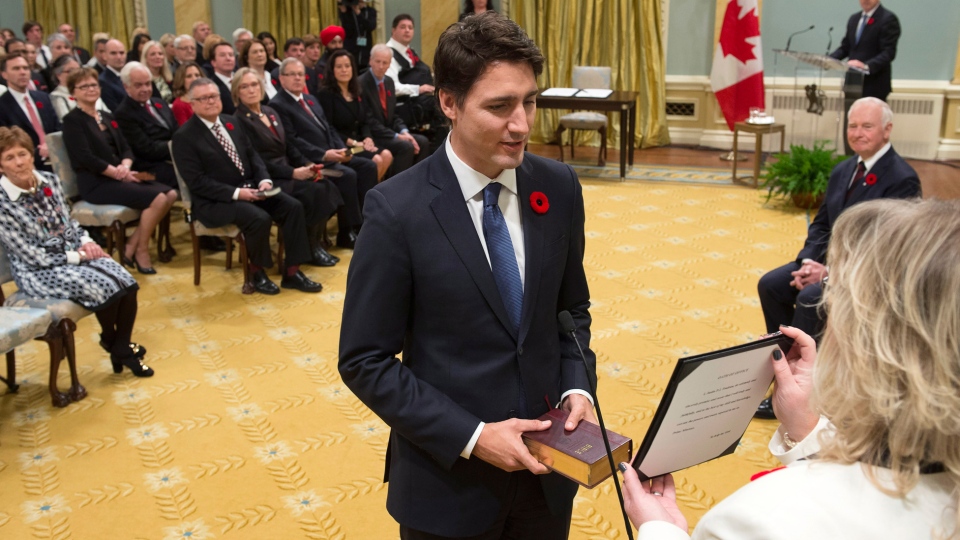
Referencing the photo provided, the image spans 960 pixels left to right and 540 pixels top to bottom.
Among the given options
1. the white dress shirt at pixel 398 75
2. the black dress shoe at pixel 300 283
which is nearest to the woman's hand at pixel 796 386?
the black dress shoe at pixel 300 283

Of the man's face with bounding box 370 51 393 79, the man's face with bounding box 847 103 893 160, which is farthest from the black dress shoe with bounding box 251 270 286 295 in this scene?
the man's face with bounding box 847 103 893 160

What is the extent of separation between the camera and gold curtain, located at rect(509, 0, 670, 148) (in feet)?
34.6

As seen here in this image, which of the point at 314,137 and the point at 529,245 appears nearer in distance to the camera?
the point at 529,245

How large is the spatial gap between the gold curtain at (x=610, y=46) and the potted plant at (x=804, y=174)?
334cm

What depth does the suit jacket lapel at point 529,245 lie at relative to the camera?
1.73m

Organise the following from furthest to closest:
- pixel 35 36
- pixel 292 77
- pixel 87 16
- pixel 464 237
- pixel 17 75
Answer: pixel 87 16, pixel 35 36, pixel 17 75, pixel 292 77, pixel 464 237

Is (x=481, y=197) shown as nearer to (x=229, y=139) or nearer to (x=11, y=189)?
(x=11, y=189)

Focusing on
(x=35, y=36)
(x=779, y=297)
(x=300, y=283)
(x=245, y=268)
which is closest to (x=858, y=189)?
(x=779, y=297)

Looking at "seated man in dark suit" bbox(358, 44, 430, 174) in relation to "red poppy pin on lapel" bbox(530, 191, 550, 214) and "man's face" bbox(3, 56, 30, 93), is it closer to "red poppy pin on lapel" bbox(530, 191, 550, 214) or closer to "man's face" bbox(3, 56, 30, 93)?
"man's face" bbox(3, 56, 30, 93)

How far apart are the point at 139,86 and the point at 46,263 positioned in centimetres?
A: 264

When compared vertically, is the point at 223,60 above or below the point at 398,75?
above

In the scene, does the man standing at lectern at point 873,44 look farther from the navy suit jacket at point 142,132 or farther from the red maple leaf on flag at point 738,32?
the navy suit jacket at point 142,132

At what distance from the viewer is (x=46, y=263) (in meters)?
4.30

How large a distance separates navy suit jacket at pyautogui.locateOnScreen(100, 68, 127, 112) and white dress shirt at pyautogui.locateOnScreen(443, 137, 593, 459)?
6.87m
